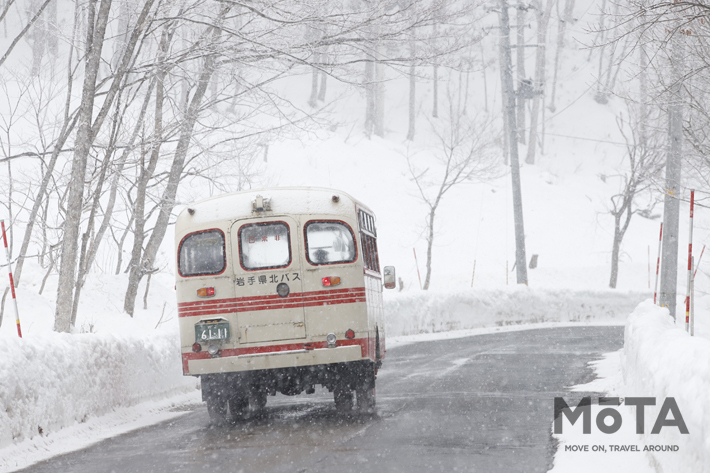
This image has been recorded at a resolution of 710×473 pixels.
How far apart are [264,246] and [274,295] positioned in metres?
0.64

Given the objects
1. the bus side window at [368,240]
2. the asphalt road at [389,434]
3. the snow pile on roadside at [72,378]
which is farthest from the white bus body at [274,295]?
the snow pile on roadside at [72,378]

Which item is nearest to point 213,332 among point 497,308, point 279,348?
point 279,348

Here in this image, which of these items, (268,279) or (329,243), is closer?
(268,279)

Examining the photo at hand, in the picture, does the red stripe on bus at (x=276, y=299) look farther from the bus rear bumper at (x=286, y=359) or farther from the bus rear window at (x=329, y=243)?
the bus rear bumper at (x=286, y=359)

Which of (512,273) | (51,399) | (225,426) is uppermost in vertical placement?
(51,399)

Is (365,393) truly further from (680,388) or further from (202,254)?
(680,388)

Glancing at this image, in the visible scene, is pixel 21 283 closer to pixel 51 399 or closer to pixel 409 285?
pixel 51 399

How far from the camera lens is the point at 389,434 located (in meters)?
8.41

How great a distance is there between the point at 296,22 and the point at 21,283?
12.3 meters

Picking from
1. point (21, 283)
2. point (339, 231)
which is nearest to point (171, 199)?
point (21, 283)

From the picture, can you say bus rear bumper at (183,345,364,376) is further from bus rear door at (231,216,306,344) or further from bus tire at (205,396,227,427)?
bus tire at (205,396,227,427)

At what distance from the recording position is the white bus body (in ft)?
31.4

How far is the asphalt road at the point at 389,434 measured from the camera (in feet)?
23.3

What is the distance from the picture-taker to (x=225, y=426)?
9797mm
